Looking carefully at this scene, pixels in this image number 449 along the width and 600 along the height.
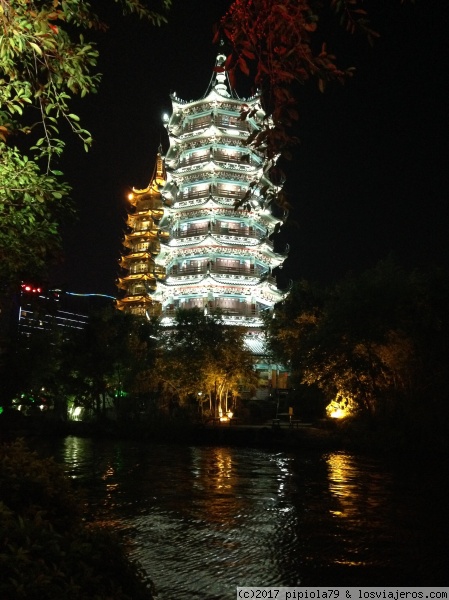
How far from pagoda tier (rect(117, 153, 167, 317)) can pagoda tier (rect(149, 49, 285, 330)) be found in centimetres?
646

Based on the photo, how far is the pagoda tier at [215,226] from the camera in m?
44.3

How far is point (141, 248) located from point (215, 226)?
45.7 ft

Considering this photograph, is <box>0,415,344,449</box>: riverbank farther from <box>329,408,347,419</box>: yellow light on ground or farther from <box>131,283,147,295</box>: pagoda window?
<box>131,283,147,295</box>: pagoda window

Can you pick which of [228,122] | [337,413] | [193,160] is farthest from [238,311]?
[228,122]

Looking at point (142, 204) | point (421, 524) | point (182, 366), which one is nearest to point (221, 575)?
point (421, 524)

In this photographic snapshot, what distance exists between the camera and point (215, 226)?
1783 inches

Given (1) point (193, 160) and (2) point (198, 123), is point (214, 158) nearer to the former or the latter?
(1) point (193, 160)

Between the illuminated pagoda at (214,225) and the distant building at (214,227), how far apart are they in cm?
8

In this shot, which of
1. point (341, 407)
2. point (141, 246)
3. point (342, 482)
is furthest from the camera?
point (141, 246)

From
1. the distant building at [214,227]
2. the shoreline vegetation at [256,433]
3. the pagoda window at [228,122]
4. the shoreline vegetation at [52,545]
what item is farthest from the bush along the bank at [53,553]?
the pagoda window at [228,122]

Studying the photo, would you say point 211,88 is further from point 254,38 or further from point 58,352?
point 254,38

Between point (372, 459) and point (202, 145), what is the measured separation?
3091 centimetres

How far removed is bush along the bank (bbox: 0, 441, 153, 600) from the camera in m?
2.99

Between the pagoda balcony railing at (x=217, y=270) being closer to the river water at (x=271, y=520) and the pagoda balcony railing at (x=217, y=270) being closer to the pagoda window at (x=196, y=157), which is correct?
the pagoda window at (x=196, y=157)
